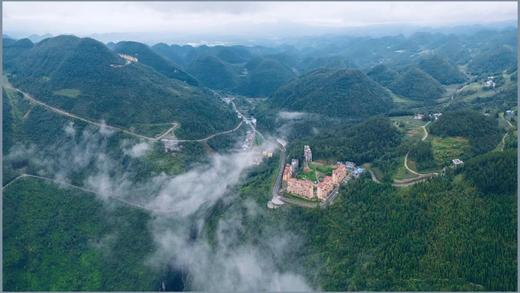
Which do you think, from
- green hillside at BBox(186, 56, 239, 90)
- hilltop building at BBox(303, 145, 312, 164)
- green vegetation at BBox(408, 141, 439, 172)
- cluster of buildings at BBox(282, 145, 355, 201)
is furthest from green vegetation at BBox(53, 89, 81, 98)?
green vegetation at BBox(408, 141, 439, 172)

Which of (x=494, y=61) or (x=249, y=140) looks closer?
(x=249, y=140)

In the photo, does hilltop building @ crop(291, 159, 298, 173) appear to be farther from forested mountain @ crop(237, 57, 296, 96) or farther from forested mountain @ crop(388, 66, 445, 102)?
forested mountain @ crop(237, 57, 296, 96)

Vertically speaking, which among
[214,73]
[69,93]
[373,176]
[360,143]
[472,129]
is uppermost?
[69,93]

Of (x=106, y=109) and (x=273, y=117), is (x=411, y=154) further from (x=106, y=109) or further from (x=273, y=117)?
(x=106, y=109)

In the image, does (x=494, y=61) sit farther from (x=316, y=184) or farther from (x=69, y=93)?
(x=69, y=93)

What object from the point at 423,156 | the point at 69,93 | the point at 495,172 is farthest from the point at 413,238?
the point at 69,93

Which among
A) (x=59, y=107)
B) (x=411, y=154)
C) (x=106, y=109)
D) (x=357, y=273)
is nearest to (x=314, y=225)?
(x=357, y=273)
